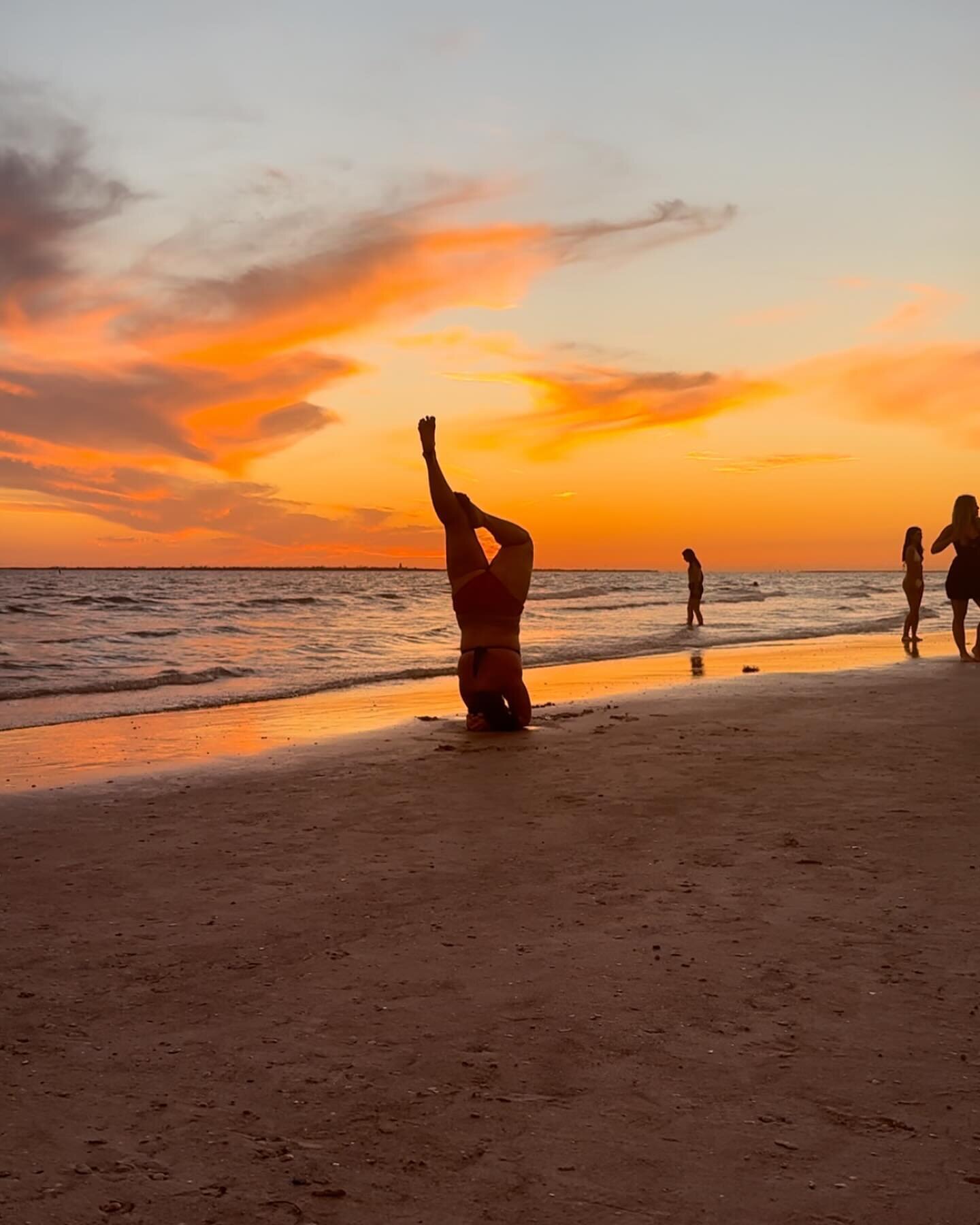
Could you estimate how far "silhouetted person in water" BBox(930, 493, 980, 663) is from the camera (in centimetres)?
1498

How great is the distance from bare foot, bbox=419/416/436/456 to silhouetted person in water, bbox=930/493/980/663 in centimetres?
831

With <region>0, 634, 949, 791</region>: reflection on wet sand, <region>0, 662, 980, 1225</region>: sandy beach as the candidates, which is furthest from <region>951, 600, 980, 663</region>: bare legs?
<region>0, 662, 980, 1225</region>: sandy beach

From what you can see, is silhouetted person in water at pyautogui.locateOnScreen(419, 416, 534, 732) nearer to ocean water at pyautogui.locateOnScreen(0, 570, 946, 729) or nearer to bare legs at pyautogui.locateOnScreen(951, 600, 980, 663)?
ocean water at pyautogui.locateOnScreen(0, 570, 946, 729)

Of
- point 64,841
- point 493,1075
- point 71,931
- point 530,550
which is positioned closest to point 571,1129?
point 493,1075

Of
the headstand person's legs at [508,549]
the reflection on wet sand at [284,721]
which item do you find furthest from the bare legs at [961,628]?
the headstand person's legs at [508,549]

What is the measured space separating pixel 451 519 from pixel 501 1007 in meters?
6.75

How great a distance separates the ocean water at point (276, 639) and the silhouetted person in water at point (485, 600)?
479 centimetres

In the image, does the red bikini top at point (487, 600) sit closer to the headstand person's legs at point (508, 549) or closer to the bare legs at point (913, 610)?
the headstand person's legs at point (508, 549)

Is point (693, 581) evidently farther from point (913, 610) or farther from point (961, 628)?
point (961, 628)

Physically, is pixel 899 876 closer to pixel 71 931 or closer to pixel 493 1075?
pixel 493 1075

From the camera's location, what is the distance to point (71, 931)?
4.48m

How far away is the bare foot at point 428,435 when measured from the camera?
9852mm

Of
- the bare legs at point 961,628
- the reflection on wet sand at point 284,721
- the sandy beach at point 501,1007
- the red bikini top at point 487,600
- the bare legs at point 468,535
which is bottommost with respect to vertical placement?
the sandy beach at point 501,1007

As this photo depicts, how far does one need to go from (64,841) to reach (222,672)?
11414 millimetres
